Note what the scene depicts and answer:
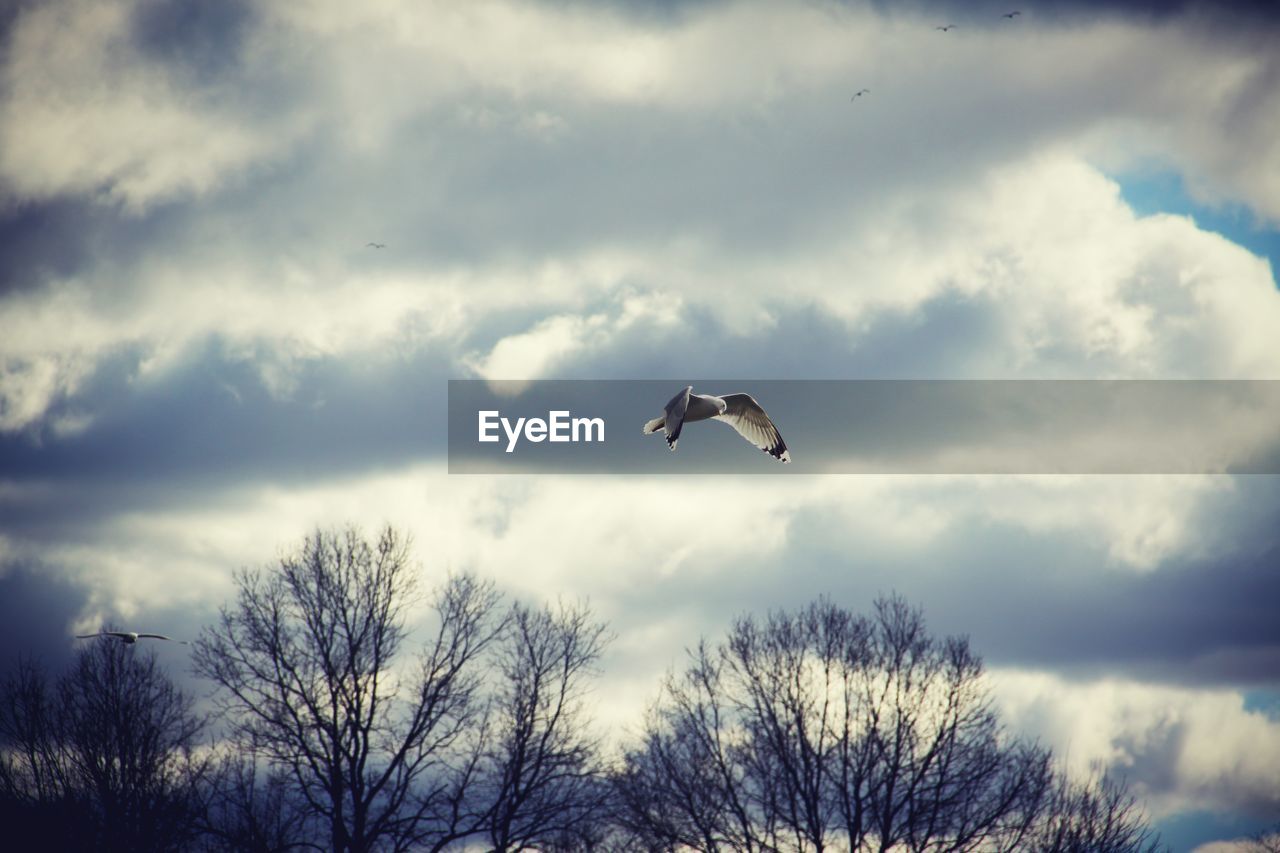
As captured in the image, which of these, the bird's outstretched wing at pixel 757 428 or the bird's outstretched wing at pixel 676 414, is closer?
the bird's outstretched wing at pixel 676 414

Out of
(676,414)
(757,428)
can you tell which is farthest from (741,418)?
(676,414)

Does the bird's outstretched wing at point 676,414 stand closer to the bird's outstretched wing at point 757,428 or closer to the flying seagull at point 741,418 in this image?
the flying seagull at point 741,418

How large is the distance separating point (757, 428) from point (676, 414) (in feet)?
20.6

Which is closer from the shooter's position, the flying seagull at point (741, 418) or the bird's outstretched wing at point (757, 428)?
the flying seagull at point (741, 418)

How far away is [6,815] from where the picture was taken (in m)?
39.0

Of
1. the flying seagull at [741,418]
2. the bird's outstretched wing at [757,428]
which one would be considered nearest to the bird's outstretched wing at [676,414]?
the flying seagull at [741,418]

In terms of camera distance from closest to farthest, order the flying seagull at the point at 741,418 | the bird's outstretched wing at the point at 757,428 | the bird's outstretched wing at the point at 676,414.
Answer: the bird's outstretched wing at the point at 676,414 → the flying seagull at the point at 741,418 → the bird's outstretched wing at the point at 757,428

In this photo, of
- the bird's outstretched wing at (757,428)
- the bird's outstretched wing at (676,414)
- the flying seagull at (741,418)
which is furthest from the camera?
the bird's outstretched wing at (757,428)

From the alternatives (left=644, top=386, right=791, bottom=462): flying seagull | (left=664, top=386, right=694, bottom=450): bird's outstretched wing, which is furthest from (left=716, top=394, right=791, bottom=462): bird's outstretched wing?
(left=664, top=386, right=694, bottom=450): bird's outstretched wing

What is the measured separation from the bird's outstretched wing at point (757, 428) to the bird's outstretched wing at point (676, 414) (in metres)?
5.12

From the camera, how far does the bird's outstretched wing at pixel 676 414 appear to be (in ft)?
74.5

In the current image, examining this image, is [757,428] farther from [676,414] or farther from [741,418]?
[676,414]

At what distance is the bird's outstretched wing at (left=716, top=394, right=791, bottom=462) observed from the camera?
95.0 feet

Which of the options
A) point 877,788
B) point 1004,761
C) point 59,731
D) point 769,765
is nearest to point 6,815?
point 59,731
